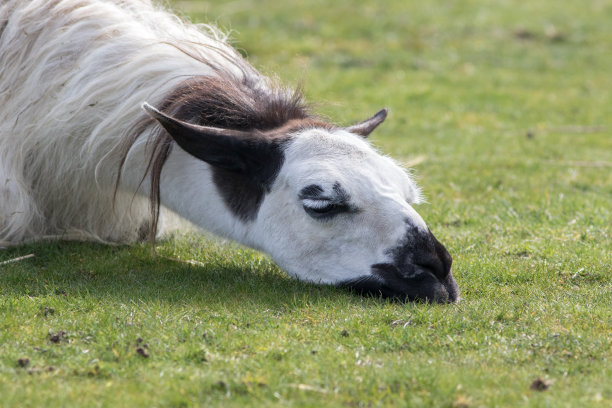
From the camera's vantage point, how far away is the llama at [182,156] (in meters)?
4.96

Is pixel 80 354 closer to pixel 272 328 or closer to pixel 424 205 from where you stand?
pixel 272 328

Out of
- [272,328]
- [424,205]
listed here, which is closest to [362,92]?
[424,205]

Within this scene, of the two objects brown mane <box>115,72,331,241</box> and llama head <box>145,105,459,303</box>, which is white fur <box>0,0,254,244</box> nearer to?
brown mane <box>115,72,331,241</box>

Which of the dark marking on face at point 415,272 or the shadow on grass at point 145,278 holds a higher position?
the dark marking on face at point 415,272

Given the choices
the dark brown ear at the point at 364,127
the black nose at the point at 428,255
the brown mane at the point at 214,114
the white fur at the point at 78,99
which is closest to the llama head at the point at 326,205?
the black nose at the point at 428,255

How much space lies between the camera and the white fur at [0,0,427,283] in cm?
503

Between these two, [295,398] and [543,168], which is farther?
[543,168]

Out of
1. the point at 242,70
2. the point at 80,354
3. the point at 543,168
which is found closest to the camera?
the point at 80,354

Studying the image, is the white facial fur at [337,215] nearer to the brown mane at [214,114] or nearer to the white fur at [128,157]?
the white fur at [128,157]

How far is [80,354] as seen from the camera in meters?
4.18

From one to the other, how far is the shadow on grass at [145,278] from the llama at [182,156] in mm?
150

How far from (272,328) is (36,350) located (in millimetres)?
1192

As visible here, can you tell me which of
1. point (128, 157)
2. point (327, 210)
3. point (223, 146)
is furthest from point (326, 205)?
point (128, 157)

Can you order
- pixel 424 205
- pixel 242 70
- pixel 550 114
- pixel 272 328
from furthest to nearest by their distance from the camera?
pixel 550 114
pixel 424 205
pixel 242 70
pixel 272 328
